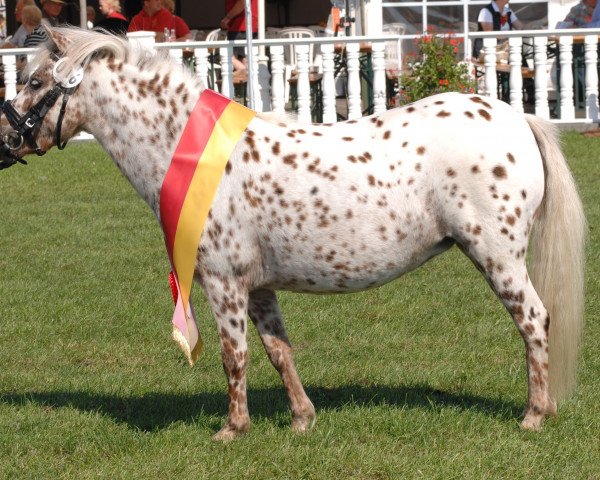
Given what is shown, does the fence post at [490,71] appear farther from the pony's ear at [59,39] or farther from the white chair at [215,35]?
the pony's ear at [59,39]

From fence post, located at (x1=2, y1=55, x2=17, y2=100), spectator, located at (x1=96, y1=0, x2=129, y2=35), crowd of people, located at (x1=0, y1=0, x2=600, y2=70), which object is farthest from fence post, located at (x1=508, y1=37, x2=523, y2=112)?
fence post, located at (x1=2, y1=55, x2=17, y2=100)

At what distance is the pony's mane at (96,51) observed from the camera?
567 centimetres

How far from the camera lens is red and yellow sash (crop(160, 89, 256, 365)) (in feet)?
18.5

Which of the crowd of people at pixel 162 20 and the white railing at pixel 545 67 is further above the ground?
the crowd of people at pixel 162 20

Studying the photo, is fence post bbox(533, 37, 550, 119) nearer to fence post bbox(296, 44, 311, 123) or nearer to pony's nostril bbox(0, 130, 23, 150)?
fence post bbox(296, 44, 311, 123)

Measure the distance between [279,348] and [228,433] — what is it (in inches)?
19.4

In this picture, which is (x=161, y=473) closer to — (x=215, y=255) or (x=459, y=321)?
(x=215, y=255)

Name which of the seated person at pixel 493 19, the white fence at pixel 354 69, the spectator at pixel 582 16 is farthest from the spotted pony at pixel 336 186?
the spectator at pixel 582 16

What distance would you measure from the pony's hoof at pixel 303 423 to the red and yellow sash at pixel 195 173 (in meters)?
0.84

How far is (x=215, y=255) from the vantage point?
566 centimetres

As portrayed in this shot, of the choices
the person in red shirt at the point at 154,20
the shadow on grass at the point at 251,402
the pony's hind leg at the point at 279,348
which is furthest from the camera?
the person in red shirt at the point at 154,20

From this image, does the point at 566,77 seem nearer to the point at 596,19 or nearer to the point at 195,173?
the point at 596,19

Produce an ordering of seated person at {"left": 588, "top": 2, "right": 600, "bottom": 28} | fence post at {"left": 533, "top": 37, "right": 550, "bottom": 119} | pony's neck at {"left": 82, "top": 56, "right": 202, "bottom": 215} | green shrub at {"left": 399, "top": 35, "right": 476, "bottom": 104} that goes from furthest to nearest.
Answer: seated person at {"left": 588, "top": 2, "right": 600, "bottom": 28} < fence post at {"left": 533, "top": 37, "right": 550, "bottom": 119} < green shrub at {"left": 399, "top": 35, "right": 476, "bottom": 104} < pony's neck at {"left": 82, "top": 56, "right": 202, "bottom": 215}

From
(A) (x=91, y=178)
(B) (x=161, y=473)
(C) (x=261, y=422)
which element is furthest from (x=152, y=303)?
(A) (x=91, y=178)
